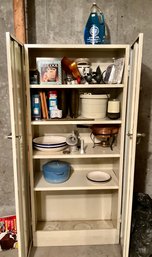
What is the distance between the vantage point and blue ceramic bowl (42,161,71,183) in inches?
65.9

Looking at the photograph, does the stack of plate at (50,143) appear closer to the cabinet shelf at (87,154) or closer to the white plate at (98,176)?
the cabinet shelf at (87,154)

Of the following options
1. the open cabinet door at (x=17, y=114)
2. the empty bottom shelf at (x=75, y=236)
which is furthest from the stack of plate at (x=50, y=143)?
the empty bottom shelf at (x=75, y=236)

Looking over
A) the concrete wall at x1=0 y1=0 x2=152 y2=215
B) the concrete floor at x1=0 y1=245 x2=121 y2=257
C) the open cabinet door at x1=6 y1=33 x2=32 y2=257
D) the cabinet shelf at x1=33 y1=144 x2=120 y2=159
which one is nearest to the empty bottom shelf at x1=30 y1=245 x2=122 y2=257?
the concrete floor at x1=0 y1=245 x2=121 y2=257

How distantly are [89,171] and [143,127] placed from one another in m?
0.62

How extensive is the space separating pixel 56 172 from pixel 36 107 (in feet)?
1.75

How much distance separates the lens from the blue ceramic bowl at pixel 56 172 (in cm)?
167

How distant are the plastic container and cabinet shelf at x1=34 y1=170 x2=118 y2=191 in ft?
1.78

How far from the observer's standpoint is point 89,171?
6.19 ft

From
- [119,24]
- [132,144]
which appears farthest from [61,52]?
[132,144]

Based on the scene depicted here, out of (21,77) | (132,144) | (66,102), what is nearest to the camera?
(132,144)

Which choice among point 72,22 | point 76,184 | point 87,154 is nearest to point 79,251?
point 76,184

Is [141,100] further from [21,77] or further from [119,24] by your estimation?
[21,77]

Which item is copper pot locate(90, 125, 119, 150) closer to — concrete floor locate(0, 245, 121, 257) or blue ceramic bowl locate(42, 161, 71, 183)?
blue ceramic bowl locate(42, 161, 71, 183)

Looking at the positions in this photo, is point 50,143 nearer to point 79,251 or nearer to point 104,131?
point 104,131
